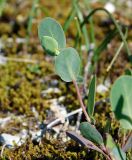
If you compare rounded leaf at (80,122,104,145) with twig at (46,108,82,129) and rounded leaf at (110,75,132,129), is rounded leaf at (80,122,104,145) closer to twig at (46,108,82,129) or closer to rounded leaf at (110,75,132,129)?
rounded leaf at (110,75,132,129)

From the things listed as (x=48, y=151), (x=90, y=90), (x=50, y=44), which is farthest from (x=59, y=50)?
(x=48, y=151)

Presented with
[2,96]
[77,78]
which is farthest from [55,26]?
[2,96]

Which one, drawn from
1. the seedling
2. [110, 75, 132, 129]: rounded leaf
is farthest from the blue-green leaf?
[110, 75, 132, 129]: rounded leaf

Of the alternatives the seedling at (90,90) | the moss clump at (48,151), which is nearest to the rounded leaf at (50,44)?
the seedling at (90,90)

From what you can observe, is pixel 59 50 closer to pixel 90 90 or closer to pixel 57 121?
pixel 90 90

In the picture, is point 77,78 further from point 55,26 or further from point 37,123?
point 37,123

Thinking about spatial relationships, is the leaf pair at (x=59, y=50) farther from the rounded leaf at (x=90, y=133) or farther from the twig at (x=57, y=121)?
the twig at (x=57, y=121)

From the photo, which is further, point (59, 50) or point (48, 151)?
point (48, 151)
